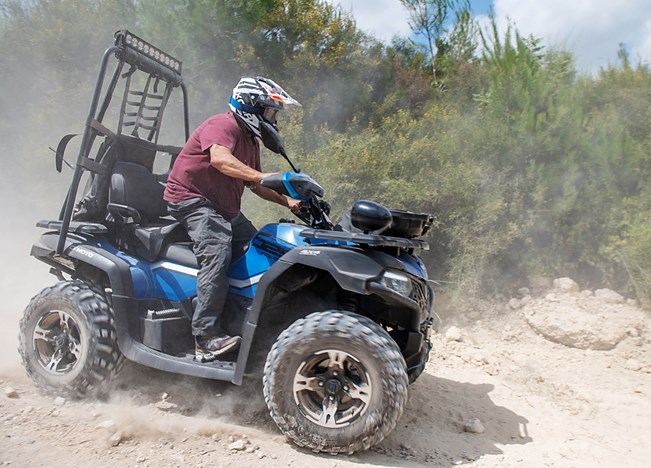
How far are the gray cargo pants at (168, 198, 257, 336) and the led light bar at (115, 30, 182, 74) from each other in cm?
132

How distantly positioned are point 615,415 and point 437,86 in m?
9.01

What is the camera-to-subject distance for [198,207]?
150 inches

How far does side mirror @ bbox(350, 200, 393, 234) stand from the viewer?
3102mm

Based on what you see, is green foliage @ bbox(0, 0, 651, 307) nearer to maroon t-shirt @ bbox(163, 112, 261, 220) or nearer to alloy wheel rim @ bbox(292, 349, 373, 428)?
maroon t-shirt @ bbox(163, 112, 261, 220)

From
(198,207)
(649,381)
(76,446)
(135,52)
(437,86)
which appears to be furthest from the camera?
(437,86)

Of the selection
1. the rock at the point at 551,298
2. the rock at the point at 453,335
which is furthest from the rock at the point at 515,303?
the rock at the point at 453,335

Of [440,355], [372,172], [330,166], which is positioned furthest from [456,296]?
[330,166]

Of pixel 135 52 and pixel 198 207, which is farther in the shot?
pixel 135 52

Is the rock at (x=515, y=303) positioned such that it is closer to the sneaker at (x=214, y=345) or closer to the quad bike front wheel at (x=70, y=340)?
the sneaker at (x=214, y=345)

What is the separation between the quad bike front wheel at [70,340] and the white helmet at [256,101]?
1.70 m

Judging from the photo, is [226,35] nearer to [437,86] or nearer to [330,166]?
[437,86]

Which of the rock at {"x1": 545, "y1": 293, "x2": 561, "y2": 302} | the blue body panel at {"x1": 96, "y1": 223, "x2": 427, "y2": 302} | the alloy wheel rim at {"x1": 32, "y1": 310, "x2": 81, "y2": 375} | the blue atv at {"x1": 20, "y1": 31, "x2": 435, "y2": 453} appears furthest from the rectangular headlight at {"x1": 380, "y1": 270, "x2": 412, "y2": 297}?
the rock at {"x1": 545, "y1": 293, "x2": 561, "y2": 302}

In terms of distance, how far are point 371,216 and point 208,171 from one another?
1.39 metres

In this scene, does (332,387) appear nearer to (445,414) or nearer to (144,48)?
(445,414)
